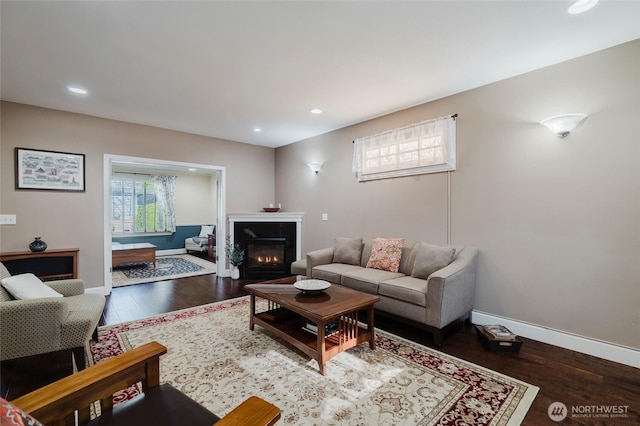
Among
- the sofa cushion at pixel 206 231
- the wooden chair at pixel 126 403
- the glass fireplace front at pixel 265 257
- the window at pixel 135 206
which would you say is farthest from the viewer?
Answer: the sofa cushion at pixel 206 231

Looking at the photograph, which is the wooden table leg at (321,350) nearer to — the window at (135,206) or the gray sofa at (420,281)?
the gray sofa at (420,281)

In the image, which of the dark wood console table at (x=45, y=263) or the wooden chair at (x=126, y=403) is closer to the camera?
the wooden chair at (x=126, y=403)

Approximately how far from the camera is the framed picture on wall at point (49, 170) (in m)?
3.71

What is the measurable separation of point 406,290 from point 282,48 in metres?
2.52

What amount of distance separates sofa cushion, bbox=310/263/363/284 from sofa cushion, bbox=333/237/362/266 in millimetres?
102

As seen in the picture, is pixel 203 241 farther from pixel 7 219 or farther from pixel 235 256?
pixel 7 219

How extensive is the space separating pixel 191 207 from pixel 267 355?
7.39 metres

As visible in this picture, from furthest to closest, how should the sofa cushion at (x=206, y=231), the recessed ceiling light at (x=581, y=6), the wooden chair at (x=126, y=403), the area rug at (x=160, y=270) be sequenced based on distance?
the sofa cushion at (x=206, y=231) < the area rug at (x=160, y=270) < the recessed ceiling light at (x=581, y=6) < the wooden chair at (x=126, y=403)

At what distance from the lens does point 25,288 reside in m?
2.19

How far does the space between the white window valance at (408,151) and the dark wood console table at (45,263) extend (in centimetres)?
427

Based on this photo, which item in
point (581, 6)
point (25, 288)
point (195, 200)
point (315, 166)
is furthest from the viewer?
point (195, 200)

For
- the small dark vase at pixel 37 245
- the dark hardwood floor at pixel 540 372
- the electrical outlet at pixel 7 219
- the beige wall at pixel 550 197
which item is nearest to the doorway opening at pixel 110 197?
the small dark vase at pixel 37 245

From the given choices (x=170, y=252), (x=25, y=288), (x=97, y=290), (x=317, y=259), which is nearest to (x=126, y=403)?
(x=25, y=288)

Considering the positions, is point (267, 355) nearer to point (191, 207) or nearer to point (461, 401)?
point (461, 401)
